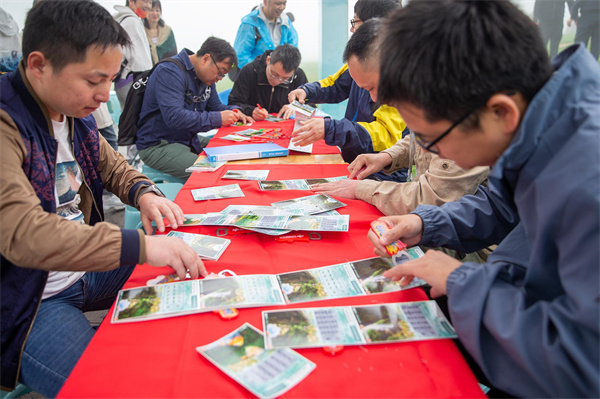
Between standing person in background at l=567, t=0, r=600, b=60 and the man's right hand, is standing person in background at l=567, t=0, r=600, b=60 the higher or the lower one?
the higher one

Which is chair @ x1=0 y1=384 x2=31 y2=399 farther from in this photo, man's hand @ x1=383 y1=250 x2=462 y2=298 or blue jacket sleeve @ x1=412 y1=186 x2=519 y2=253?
blue jacket sleeve @ x1=412 y1=186 x2=519 y2=253

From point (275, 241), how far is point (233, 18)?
605 centimetres

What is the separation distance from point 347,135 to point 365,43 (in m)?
0.57

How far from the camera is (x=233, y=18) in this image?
644cm

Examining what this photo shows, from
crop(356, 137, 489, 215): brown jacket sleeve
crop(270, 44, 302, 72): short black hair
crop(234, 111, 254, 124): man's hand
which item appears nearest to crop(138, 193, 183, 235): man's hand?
crop(356, 137, 489, 215): brown jacket sleeve

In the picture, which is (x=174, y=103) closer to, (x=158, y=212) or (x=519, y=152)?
(x=158, y=212)

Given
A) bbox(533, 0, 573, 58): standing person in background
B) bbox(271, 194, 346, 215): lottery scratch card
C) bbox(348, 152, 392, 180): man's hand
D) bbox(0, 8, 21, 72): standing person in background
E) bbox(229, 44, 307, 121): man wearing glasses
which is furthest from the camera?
bbox(229, 44, 307, 121): man wearing glasses

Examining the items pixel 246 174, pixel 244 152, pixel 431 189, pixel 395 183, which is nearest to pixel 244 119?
pixel 244 152

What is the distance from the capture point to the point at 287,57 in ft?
12.3

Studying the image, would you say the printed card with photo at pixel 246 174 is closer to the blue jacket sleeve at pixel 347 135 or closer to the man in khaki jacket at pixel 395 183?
the man in khaki jacket at pixel 395 183

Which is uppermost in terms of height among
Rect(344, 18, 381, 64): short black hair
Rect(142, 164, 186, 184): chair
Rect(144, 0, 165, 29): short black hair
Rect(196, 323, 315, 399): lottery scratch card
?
Rect(144, 0, 165, 29): short black hair

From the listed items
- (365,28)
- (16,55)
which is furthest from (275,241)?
(16,55)

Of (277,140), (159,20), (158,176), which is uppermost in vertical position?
(159,20)

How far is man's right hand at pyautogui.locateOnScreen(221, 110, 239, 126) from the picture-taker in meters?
3.21
